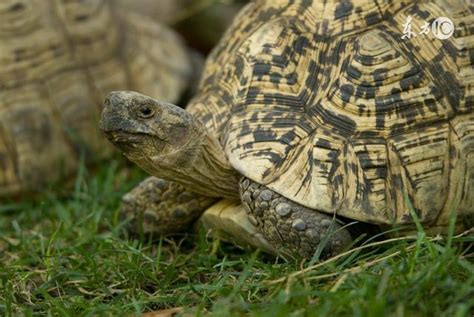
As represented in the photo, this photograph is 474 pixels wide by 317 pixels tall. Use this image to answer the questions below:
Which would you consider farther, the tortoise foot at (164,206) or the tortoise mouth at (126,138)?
the tortoise foot at (164,206)

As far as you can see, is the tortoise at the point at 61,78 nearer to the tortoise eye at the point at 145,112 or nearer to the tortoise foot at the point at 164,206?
the tortoise foot at the point at 164,206

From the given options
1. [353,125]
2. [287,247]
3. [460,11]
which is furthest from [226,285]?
[460,11]

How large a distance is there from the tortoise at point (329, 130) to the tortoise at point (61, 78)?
1.79 m

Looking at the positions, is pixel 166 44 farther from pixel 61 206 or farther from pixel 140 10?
pixel 61 206

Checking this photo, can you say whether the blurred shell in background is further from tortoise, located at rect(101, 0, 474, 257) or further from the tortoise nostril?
the tortoise nostril

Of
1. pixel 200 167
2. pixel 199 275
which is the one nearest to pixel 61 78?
pixel 200 167

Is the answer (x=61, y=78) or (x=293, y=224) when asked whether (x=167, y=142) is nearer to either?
(x=293, y=224)

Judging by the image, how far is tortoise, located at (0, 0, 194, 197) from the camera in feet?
18.3

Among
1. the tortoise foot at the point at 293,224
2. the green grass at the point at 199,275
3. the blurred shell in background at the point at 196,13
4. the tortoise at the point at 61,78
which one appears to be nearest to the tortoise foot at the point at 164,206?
the green grass at the point at 199,275

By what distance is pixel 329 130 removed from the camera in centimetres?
383

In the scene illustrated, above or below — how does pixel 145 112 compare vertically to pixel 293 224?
above

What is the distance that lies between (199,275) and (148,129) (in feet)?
2.60

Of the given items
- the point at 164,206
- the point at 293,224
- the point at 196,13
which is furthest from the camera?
the point at 196,13

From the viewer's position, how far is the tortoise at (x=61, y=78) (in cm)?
559
